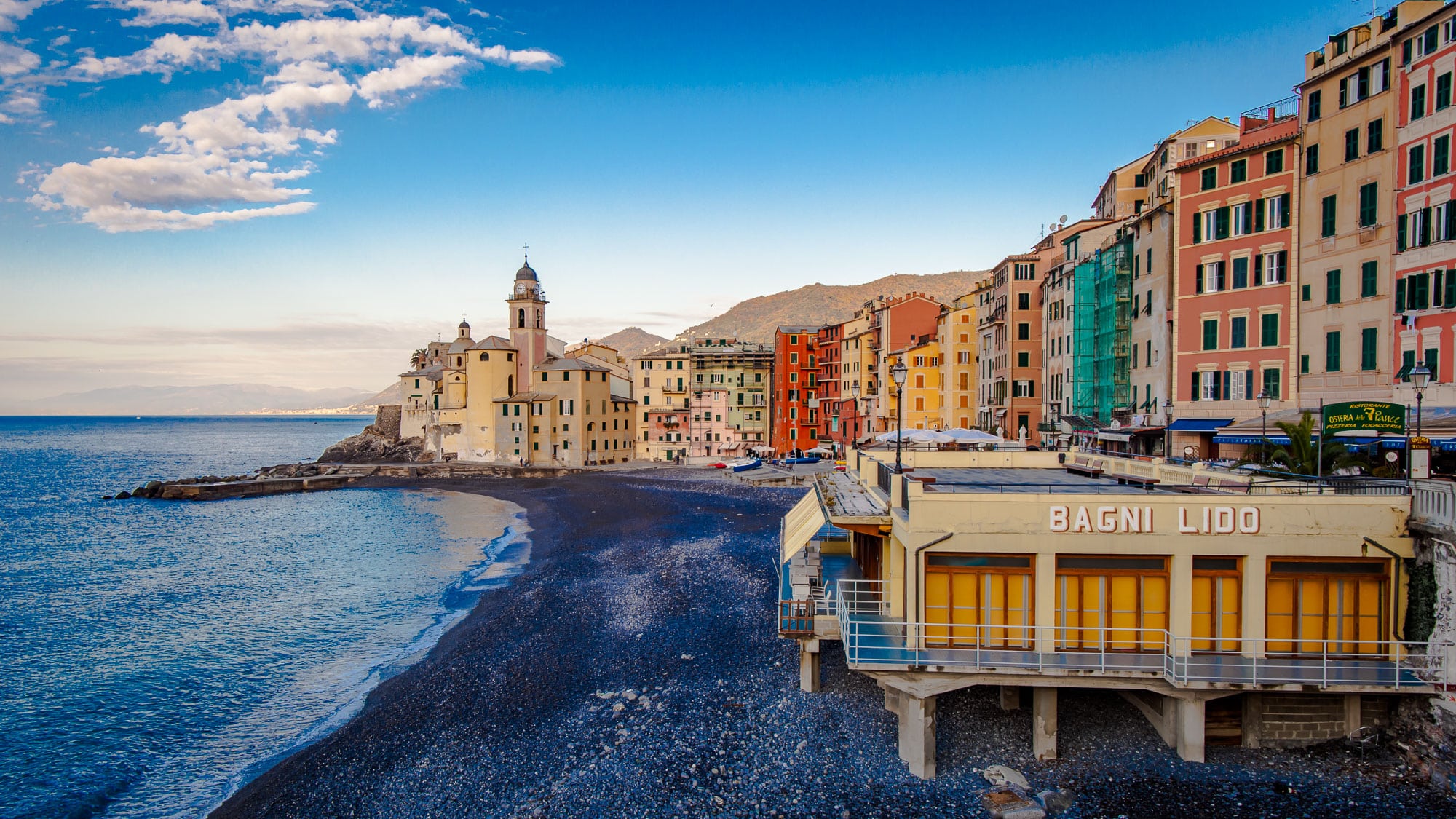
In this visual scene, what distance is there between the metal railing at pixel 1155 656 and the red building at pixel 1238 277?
80.7 ft

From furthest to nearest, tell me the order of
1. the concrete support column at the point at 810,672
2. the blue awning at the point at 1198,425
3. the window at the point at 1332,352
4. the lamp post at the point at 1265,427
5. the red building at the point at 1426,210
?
1. the blue awning at the point at 1198,425
2. the window at the point at 1332,352
3. the red building at the point at 1426,210
4. the lamp post at the point at 1265,427
5. the concrete support column at the point at 810,672

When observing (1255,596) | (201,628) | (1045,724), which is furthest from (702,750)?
(201,628)

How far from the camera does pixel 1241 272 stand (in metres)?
35.4

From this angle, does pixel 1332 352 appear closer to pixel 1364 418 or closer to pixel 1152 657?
pixel 1364 418

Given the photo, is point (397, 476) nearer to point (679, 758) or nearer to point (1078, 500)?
point (679, 758)

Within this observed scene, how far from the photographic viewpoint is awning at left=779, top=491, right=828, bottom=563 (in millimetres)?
18894

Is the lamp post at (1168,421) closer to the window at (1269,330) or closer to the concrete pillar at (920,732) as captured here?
the window at (1269,330)

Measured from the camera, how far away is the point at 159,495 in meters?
77.9

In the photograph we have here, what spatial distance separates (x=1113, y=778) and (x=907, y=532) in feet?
22.6

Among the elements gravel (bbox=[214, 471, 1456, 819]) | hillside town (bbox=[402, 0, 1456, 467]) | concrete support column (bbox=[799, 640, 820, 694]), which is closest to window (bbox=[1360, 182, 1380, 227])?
hillside town (bbox=[402, 0, 1456, 467])

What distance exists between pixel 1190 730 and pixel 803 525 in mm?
9929

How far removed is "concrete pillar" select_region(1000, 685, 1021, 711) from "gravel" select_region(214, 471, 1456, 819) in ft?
0.50

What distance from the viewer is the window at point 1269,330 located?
34.3 metres

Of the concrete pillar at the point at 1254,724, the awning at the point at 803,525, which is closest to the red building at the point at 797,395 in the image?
the awning at the point at 803,525
